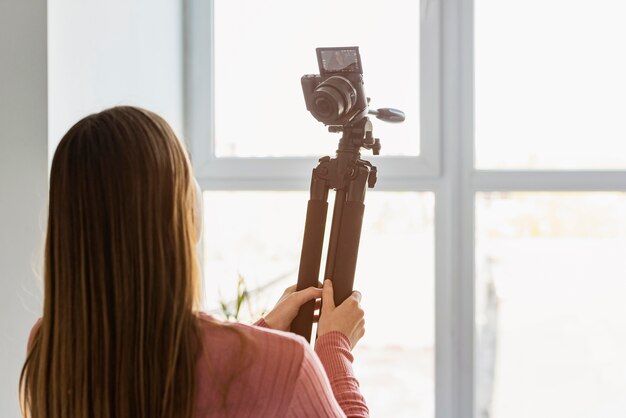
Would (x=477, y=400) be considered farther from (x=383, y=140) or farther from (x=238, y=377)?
(x=238, y=377)

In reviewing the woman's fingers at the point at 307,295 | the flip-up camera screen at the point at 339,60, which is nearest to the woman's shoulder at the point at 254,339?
the woman's fingers at the point at 307,295

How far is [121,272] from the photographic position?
2.89 ft

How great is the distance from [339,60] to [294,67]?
1.01 m

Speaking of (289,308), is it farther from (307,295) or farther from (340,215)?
(340,215)

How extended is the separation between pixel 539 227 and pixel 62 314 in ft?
4.92

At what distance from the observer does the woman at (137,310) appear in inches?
34.5

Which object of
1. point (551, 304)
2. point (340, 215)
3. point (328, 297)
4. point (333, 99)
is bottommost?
point (551, 304)

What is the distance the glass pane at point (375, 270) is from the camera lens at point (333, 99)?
3.22 feet

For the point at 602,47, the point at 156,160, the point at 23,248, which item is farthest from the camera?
the point at 602,47

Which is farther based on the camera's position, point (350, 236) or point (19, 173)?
point (19, 173)

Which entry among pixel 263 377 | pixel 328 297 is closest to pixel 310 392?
pixel 263 377

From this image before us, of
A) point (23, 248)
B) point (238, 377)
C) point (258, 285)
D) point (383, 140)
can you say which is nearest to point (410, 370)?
point (258, 285)

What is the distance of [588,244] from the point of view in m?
2.07

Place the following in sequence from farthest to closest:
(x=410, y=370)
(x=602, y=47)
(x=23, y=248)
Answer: (x=410, y=370) → (x=602, y=47) → (x=23, y=248)
